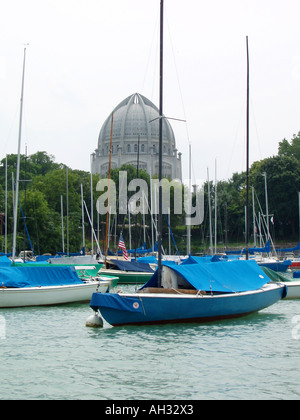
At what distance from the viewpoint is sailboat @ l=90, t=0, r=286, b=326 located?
1895 cm

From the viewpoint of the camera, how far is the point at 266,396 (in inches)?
473

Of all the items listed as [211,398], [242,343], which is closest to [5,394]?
[211,398]

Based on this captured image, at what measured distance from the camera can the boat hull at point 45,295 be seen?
958 inches

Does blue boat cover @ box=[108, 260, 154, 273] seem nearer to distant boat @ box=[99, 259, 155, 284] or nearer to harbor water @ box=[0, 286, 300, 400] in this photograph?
distant boat @ box=[99, 259, 155, 284]

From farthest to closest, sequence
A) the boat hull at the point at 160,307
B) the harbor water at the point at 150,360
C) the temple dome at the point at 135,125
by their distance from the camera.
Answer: the temple dome at the point at 135,125 < the boat hull at the point at 160,307 < the harbor water at the point at 150,360

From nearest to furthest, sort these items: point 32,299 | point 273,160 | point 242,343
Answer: point 242,343 < point 32,299 < point 273,160

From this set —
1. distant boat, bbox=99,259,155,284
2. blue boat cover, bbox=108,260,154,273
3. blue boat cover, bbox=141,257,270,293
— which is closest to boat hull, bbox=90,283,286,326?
blue boat cover, bbox=141,257,270,293

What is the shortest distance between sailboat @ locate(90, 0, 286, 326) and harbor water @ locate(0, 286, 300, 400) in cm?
38

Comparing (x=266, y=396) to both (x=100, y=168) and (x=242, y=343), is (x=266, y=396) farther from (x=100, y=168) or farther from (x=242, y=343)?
(x=100, y=168)

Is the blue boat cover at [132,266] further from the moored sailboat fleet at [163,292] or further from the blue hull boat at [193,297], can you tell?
the blue hull boat at [193,297]

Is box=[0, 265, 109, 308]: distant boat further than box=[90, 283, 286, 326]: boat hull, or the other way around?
box=[0, 265, 109, 308]: distant boat

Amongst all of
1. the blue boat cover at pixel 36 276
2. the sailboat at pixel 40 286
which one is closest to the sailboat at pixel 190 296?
the sailboat at pixel 40 286

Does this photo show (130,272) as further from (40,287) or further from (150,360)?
(150,360)

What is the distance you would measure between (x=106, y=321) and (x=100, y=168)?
457 ft
